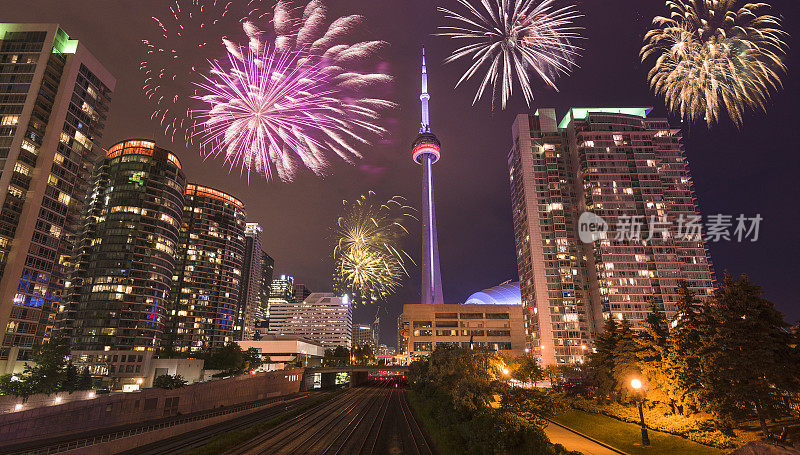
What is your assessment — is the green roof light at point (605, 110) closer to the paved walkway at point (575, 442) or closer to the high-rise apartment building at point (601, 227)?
the high-rise apartment building at point (601, 227)

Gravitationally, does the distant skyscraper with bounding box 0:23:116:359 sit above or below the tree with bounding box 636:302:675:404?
above

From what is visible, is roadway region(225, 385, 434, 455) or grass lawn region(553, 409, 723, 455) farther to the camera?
roadway region(225, 385, 434, 455)

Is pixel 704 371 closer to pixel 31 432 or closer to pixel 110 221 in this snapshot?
pixel 31 432

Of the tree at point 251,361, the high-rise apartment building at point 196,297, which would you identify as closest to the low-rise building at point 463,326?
the tree at point 251,361

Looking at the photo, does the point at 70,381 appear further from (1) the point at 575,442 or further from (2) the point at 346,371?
(1) the point at 575,442

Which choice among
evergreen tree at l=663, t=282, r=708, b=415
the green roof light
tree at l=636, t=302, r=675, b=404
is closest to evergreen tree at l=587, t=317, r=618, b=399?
tree at l=636, t=302, r=675, b=404

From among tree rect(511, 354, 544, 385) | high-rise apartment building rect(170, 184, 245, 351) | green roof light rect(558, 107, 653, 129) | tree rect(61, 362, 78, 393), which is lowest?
tree rect(61, 362, 78, 393)

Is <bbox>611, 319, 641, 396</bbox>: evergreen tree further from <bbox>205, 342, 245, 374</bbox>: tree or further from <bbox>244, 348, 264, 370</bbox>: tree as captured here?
<bbox>244, 348, 264, 370</bbox>: tree

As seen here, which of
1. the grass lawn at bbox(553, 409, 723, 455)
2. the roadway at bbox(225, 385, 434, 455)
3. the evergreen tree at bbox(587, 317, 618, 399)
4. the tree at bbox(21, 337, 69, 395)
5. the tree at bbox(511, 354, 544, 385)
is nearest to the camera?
the grass lawn at bbox(553, 409, 723, 455)
